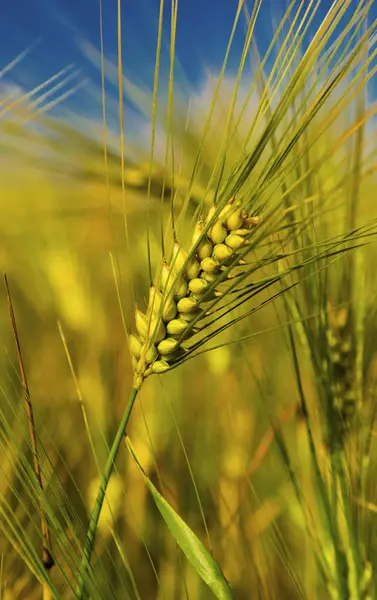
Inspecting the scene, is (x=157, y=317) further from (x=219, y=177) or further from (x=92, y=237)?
(x=92, y=237)

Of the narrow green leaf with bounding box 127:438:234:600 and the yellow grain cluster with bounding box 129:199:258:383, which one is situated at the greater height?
the yellow grain cluster with bounding box 129:199:258:383

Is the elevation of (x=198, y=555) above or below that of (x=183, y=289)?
below

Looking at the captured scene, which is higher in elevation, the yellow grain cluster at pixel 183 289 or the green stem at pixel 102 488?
the yellow grain cluster at pixel 183 289

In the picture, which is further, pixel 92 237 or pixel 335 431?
pixel 92 237

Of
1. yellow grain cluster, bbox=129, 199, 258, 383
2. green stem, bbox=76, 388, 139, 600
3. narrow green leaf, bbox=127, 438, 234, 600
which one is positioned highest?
yellow grain cluster, bbox=129, 199, 258, 383

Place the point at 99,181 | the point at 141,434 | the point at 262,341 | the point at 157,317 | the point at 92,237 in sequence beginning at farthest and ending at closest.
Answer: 1. the point at 92,237
2. the point at 262,341
3. the point at 141,434
4. the point at 99,181
5. the point at 157,317

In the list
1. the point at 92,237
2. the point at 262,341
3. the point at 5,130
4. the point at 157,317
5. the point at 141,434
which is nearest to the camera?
the point at 157,317

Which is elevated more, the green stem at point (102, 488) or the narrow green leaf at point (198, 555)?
the green stem at point (102, 488)

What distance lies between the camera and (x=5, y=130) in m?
0.48

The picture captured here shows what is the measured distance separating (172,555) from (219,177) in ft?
1.59

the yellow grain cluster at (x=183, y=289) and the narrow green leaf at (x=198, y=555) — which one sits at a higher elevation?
the yellow grain cluster at (x=183, y=289)

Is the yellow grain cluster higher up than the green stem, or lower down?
higher up

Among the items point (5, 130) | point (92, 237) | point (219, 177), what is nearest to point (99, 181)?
point (5, 130)

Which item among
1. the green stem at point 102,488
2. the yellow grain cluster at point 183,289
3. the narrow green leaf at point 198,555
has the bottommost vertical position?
the narrow green leaf at point 198,555
